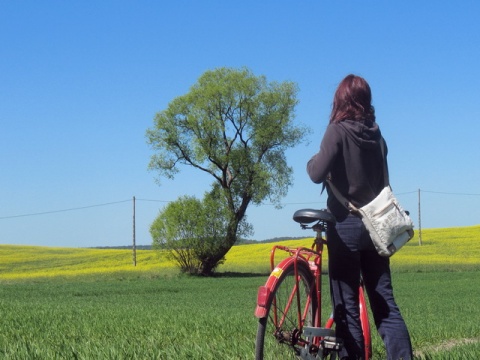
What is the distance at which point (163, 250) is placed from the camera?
44.9m

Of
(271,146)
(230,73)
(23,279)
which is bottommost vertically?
(23,279)

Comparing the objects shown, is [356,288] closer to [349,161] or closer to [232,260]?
[349,161]

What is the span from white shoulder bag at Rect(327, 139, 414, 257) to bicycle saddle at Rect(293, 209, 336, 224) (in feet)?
0.61

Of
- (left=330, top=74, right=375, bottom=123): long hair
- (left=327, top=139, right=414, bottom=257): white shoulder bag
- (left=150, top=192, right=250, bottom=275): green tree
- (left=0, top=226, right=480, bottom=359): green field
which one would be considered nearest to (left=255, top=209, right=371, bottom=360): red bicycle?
(left=327, top=139, right=414, bottom=257): white shoulder bag

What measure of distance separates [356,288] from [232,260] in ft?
161

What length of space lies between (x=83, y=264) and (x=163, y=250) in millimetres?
16593

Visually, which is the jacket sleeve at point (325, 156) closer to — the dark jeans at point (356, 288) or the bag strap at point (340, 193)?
the bag strap at point (340, 193)

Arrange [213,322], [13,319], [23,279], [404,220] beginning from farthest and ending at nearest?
[23,279] < [13,319] < [213,322] < [404,220]

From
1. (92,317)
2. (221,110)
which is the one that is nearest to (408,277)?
(221,110)

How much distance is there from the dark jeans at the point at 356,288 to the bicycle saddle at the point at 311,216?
17 cm

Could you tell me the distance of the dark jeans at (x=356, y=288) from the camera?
16.7 ft

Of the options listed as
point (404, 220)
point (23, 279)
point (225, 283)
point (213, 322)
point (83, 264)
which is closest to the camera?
point (404, 220)

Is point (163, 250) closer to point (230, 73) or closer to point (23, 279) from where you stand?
A: point (23, 279)

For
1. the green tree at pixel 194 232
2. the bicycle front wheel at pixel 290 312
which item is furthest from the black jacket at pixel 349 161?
the green tree at pixel 194 232
